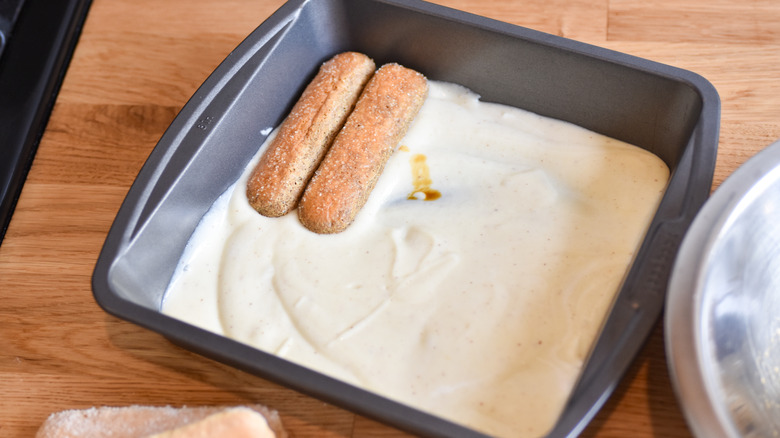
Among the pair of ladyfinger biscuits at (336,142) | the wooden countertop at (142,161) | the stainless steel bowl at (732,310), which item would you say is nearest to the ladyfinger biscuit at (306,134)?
the pair of ladyfinger biscuits at (336,142)

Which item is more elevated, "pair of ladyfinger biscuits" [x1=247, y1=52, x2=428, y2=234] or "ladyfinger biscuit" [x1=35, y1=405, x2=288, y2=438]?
"pair of ladyfinger biscuits" [x1=247, y1=52, x2=428, y2=234]

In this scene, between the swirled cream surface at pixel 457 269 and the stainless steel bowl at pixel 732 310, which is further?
the swirled cream surface at pixel 457 269

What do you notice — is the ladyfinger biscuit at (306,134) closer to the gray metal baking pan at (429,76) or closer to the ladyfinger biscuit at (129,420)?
the gray metal baking pan at (429,76)

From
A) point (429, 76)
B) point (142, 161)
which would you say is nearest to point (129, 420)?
point (142, 161)

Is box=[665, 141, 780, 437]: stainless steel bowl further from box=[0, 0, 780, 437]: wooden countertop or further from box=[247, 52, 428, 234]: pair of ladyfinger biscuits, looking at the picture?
box=[247, 52, 428, 234]: pair of ladyfinger biscuits

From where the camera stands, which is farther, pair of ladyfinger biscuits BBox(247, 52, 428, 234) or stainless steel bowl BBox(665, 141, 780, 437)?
pair of ladyfinger biscuits BBox(247, 52, 428, 234)

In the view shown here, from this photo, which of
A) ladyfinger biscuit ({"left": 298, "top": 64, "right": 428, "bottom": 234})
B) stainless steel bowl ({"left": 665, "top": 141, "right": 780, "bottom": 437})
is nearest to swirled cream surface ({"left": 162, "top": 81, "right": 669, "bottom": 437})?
ladyfinger biscuit ({"left": 298, "top": 64, "right": 428, "bottom": 234})
